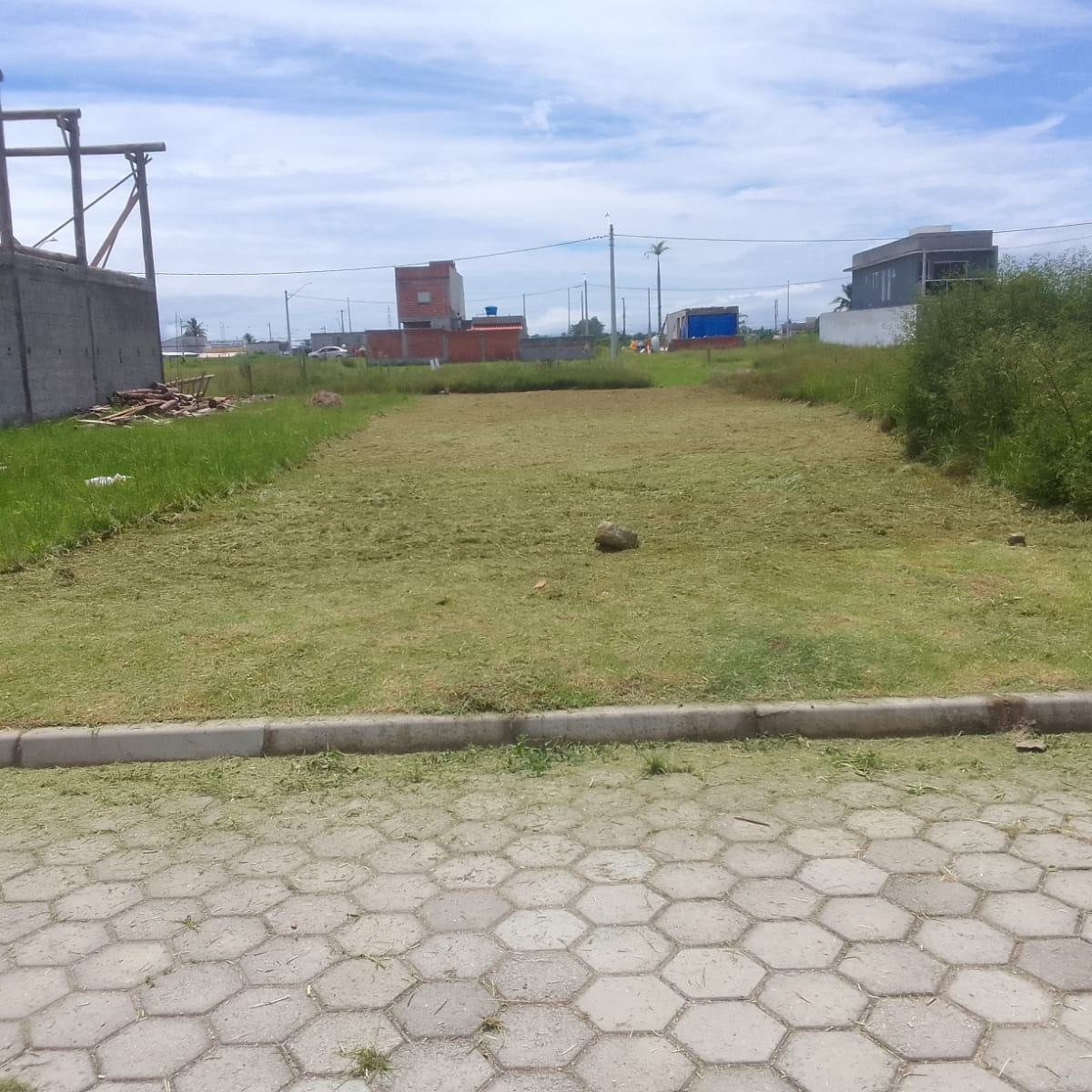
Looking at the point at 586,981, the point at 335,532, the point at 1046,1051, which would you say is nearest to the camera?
the point at 1046,1051

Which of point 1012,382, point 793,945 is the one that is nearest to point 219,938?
point 793,945

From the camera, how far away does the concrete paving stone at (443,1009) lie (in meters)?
2.59

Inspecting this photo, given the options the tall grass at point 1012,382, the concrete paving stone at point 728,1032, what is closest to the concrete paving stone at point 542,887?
the concrete paving stone at point 728,1032

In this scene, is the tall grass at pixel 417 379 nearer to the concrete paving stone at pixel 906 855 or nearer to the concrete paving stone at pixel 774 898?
the concrete paving stone at pixel 906 855

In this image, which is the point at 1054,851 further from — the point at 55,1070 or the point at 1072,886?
the point at 55,1070

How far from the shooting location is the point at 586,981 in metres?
2.78

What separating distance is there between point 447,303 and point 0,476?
72818mm

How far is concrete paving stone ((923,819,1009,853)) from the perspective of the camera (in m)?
3.47

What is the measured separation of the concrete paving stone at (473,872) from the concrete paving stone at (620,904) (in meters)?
0.29

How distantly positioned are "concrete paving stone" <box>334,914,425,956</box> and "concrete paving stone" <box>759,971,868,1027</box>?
1.03 m

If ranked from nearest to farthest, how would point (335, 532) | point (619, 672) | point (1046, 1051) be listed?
point (1046, 1051)
point (619, 672)
point (335, 532)

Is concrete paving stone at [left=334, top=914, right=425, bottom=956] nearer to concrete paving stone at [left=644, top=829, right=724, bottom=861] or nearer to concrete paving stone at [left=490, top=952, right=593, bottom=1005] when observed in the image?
concrete paving stone at [left=490, top=952, right=593, bottom=1005]

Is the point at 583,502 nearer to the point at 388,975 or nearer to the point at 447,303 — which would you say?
the point at 388,975


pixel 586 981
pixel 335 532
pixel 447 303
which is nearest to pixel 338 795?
pixel 586 981
